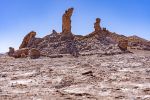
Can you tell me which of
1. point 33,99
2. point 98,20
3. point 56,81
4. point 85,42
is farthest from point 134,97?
point 98,20

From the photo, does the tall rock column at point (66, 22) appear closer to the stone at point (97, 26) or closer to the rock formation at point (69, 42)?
the rock formation at point (69, 42)

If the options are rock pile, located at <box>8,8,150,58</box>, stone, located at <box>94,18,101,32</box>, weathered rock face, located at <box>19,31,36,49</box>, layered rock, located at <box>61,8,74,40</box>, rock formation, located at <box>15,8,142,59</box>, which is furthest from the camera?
stone, located at <box>94,18,101,32</box>

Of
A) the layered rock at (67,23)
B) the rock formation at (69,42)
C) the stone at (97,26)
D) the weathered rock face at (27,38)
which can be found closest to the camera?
the rock formation at (69,42)

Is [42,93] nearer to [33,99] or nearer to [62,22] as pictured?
[33,99]

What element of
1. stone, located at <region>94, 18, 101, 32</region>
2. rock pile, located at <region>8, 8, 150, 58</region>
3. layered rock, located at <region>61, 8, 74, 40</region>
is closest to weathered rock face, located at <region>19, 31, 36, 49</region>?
rock pile, located at <region>8, 8, 150, 58</region>

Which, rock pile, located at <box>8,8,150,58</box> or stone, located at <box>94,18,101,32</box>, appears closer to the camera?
rock pile, located at <box>8,8,150,58</box>

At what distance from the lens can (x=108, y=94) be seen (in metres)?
11.0

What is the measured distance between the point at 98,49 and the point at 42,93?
3190 cm

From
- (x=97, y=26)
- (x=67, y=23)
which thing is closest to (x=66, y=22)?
(x=67, y=23)

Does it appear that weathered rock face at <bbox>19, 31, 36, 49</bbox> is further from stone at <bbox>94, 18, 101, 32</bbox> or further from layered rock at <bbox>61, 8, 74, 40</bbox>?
stone at <bbox>94, 18, 101, 32</bbox>

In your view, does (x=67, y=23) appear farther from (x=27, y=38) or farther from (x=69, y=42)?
(x=27, y=38)

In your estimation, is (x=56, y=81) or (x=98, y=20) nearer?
(x=56, y=81)

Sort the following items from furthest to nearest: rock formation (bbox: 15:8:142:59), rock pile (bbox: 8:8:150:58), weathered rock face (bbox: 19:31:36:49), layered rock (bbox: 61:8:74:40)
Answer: weathered rock face (bbox: 19:31:36:49) → layered rock (bbox: 61:8:74:40) → rock formation (bbox: 15:8:142:59) → rock pile (bbox: 8:8:150:58)

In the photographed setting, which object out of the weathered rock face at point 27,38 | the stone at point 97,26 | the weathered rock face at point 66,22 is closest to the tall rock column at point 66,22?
the weathered rock face at point 66,22
